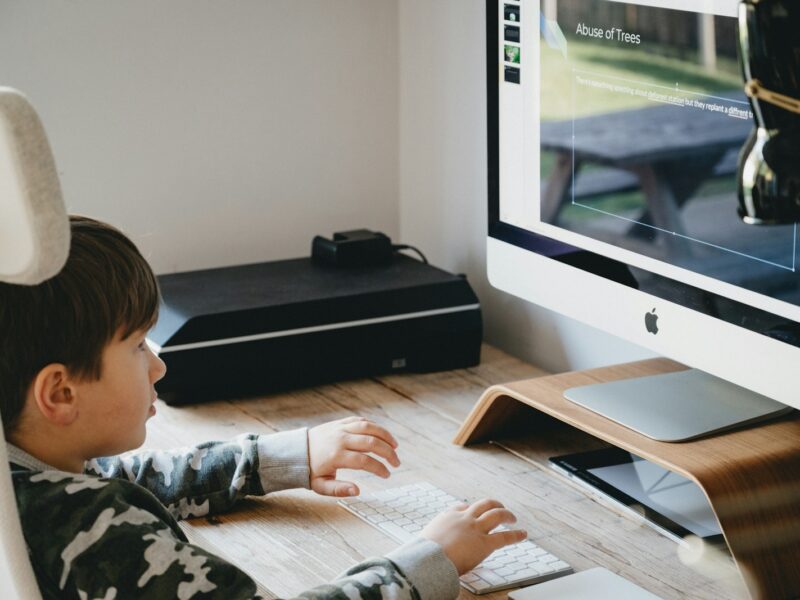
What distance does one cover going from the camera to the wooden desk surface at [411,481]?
116cm

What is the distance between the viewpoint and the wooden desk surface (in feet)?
3.82

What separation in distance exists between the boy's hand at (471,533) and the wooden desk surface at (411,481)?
0.04 meters

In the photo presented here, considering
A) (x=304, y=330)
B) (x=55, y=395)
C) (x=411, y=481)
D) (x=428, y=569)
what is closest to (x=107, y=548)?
(x=55, y=395)

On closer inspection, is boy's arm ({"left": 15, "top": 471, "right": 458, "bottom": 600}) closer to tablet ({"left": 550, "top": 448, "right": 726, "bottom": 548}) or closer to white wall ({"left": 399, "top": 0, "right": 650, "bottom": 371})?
tablet ({"left": 550, "top": 448, "right": 726, "bottom": 548})

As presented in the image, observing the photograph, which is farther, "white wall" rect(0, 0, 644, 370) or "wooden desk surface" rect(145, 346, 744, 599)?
"white wall" rect(0, 0, 644, 370)

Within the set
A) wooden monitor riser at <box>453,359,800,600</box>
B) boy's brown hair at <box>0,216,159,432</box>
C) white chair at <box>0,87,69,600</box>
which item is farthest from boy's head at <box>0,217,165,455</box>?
wooden monitor riser at <box>453,359,800,600</box>

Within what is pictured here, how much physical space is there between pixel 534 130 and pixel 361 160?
2.18 feet

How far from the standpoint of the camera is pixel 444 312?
172 centimetres

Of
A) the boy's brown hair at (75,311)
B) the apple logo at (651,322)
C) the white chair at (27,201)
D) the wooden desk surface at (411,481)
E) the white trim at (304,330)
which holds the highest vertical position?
the white chair at (27,201)

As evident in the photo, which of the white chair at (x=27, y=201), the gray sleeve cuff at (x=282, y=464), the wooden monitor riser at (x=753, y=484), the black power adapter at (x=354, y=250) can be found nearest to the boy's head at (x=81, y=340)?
the white chair at (x=27, y=201)

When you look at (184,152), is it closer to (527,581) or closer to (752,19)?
(527,581)

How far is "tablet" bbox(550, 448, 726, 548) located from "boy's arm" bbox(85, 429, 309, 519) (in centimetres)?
31

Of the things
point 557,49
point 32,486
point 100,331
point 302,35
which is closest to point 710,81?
point 557,49

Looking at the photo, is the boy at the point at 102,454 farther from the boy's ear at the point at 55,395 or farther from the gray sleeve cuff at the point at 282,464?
the gray sleeve cuff at the point at 282,464
